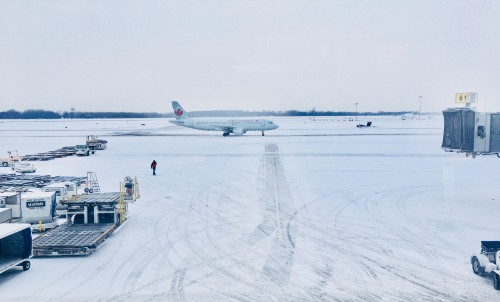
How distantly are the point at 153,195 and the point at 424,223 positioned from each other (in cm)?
1584

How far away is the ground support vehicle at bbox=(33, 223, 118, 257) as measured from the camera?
1495 centimetres

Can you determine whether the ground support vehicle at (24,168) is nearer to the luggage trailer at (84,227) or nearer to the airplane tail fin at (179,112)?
the luggage trailer at (84,227)

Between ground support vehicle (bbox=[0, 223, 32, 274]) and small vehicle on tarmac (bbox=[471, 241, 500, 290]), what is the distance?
49.4 feet

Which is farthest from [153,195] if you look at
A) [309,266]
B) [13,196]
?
[309,266]

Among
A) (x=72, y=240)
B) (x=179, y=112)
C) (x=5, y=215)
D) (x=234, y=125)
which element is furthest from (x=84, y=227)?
(x=179, y=112)

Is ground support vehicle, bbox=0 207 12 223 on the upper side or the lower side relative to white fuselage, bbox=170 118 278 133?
lower

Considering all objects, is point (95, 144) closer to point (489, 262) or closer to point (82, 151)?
point (82, 151)

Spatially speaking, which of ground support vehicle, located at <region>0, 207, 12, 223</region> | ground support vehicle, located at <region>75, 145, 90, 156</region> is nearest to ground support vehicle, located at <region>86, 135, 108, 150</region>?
ground support vehicle, located at <region>75, 145, 90, 156</region>

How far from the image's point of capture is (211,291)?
11.8 m

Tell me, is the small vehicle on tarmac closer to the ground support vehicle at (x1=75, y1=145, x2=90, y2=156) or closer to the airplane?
the ground support vehicle at (x1=75, y1=145, x2=90, y2=156)

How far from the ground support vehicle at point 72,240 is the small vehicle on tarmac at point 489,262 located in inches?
531

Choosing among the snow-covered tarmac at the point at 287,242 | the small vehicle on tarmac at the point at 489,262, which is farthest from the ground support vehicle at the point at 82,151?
the small vehicle on tarmac at the point at 489,262

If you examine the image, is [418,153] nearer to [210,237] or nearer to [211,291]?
[210,237]

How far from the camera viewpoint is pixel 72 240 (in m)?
15.7
